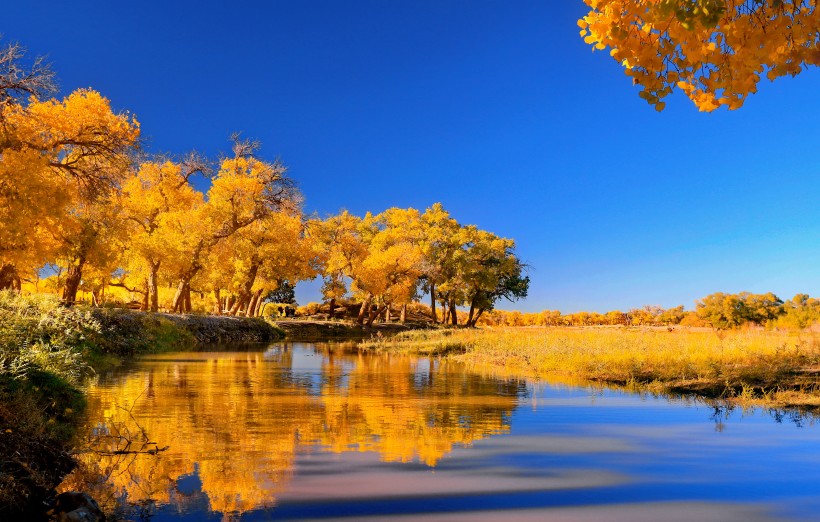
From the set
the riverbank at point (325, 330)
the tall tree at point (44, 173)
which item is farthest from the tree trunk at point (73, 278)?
the riverbank at point (325, 330)

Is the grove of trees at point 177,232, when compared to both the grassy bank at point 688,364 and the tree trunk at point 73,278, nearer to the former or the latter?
the tree trunk at point 73,278

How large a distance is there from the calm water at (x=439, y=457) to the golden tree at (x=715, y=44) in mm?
3600

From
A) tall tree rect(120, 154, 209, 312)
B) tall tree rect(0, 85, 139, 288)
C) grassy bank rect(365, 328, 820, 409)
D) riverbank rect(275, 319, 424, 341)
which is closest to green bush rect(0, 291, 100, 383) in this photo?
tall tree rect(0, 85, 139, 288)

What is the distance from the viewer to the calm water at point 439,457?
5.04 meters

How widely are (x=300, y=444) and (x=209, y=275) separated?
1535 inches

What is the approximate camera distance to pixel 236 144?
130 ft

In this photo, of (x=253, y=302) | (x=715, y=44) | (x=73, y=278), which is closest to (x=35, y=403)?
(x=715, y=44)

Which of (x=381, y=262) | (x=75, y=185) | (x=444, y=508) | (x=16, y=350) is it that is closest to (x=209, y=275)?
(x=381, y=262)

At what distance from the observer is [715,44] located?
16.6 feet

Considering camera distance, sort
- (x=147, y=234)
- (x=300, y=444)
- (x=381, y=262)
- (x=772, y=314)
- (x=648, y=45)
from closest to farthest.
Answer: (x=648, y=45) → (x=300, y=444) → (x=147, y=234) → (x=381, y=262) → (x=772, y=314)

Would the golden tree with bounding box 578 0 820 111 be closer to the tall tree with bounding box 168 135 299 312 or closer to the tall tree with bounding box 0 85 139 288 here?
the tall tree with bounding box 0 85 139 288

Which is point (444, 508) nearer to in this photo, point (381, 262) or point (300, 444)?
point (300, 444)

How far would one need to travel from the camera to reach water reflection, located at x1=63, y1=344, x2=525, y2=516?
5.43 metres

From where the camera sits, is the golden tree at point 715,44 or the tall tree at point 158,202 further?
the tall tree at point 158,202
